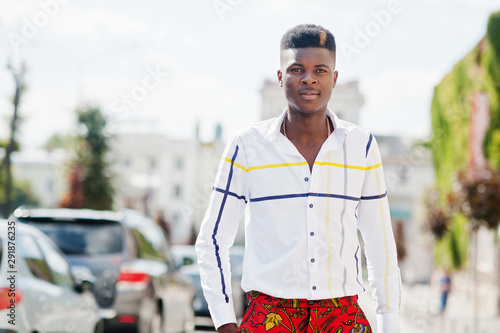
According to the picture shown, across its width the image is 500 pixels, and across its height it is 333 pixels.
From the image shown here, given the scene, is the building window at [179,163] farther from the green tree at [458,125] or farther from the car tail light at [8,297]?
the car tail light at [8,297]

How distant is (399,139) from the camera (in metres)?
99.2

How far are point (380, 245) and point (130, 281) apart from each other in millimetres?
6121

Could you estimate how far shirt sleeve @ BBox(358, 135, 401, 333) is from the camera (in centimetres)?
354

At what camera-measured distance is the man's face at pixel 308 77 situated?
342cm

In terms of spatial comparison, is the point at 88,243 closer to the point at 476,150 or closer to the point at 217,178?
the point at 217,178

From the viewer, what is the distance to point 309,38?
3.44 metres

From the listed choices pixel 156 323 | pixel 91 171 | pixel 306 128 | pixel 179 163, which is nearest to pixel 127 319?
pixel 156 323

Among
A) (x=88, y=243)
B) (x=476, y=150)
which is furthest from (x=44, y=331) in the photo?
(x=476, y=150)

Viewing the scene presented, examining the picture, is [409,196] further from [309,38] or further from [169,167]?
[309,38]

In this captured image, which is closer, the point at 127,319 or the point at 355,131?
the point at 355,131

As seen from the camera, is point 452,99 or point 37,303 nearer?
point 37,303

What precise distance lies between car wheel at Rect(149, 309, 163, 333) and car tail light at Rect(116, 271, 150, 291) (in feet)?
2.07

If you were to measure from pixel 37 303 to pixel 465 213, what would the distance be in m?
15.0

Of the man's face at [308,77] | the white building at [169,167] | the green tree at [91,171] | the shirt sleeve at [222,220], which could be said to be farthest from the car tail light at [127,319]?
the white building at [169,167]
